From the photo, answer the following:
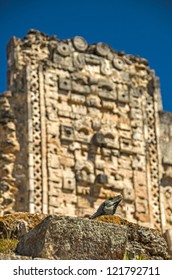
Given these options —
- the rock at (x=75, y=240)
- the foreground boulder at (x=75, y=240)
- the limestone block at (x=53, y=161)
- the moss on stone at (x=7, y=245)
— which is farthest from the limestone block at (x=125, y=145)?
the rock at (x=75, y=240)

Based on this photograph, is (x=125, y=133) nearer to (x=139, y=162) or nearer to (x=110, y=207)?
(x=139, y=162)

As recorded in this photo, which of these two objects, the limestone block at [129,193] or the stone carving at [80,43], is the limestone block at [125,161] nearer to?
the limestone block at [129,193]

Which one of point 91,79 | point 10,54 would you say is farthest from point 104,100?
point 10,54

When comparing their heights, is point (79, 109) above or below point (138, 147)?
above

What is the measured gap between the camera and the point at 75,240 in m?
10.1

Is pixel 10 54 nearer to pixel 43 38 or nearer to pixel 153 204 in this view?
pixel 43 38

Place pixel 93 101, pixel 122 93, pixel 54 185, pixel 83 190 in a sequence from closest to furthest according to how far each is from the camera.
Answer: pixel 54 185
pixel 83 190
pixel 93 101
pixel 122 93

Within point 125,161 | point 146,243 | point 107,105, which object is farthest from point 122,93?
point 146,243

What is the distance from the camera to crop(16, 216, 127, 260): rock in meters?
10.0

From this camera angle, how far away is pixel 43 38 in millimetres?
28594

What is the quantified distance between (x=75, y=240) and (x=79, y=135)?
17714 millimetres

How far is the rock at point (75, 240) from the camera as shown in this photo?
32.9 feet

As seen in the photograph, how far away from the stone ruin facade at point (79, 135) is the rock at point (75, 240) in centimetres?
1593
